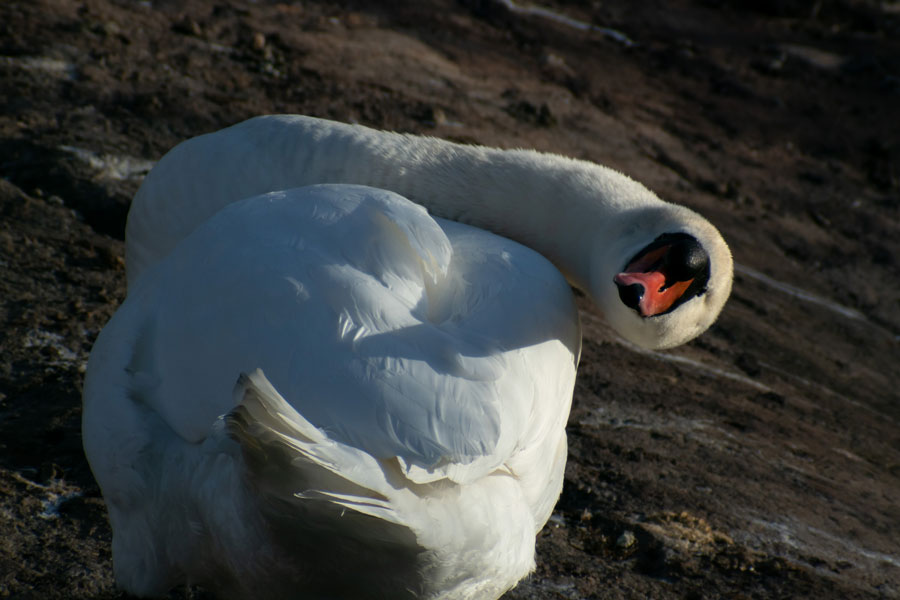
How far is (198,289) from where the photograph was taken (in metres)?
2.76

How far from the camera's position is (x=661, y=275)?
122 inches

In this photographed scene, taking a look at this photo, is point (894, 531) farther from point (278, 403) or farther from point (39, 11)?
point (39, 11)

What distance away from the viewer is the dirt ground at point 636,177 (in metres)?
4.07

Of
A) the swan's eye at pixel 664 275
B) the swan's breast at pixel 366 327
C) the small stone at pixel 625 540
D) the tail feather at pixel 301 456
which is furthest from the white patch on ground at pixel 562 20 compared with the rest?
the tail feather at pixel 301 456

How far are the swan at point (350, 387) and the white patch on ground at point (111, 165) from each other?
85.0 inches

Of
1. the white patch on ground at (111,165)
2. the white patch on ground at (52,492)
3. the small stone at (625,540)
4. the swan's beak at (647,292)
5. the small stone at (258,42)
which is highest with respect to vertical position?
the swan's beak at (647,292)

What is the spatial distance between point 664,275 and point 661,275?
0.03 m

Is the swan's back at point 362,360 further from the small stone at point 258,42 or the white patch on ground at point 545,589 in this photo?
the small stone at point 258,42

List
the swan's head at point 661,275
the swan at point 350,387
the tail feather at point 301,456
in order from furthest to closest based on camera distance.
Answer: the swan's head at point 661,275
the swan at point 350,387
the tail feather at point 301,456

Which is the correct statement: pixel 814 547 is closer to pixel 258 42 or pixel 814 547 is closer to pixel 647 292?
pixel 647 292

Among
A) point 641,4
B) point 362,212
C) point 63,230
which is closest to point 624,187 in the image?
point 362,212

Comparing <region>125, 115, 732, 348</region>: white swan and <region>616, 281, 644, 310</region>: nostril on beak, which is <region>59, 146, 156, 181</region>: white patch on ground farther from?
<region>616, 281, 644, 310</region>: nostril on beak

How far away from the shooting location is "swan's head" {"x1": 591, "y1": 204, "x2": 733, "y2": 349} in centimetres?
306

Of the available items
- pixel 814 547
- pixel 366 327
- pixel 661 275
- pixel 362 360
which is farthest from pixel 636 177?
pixel 362 360
